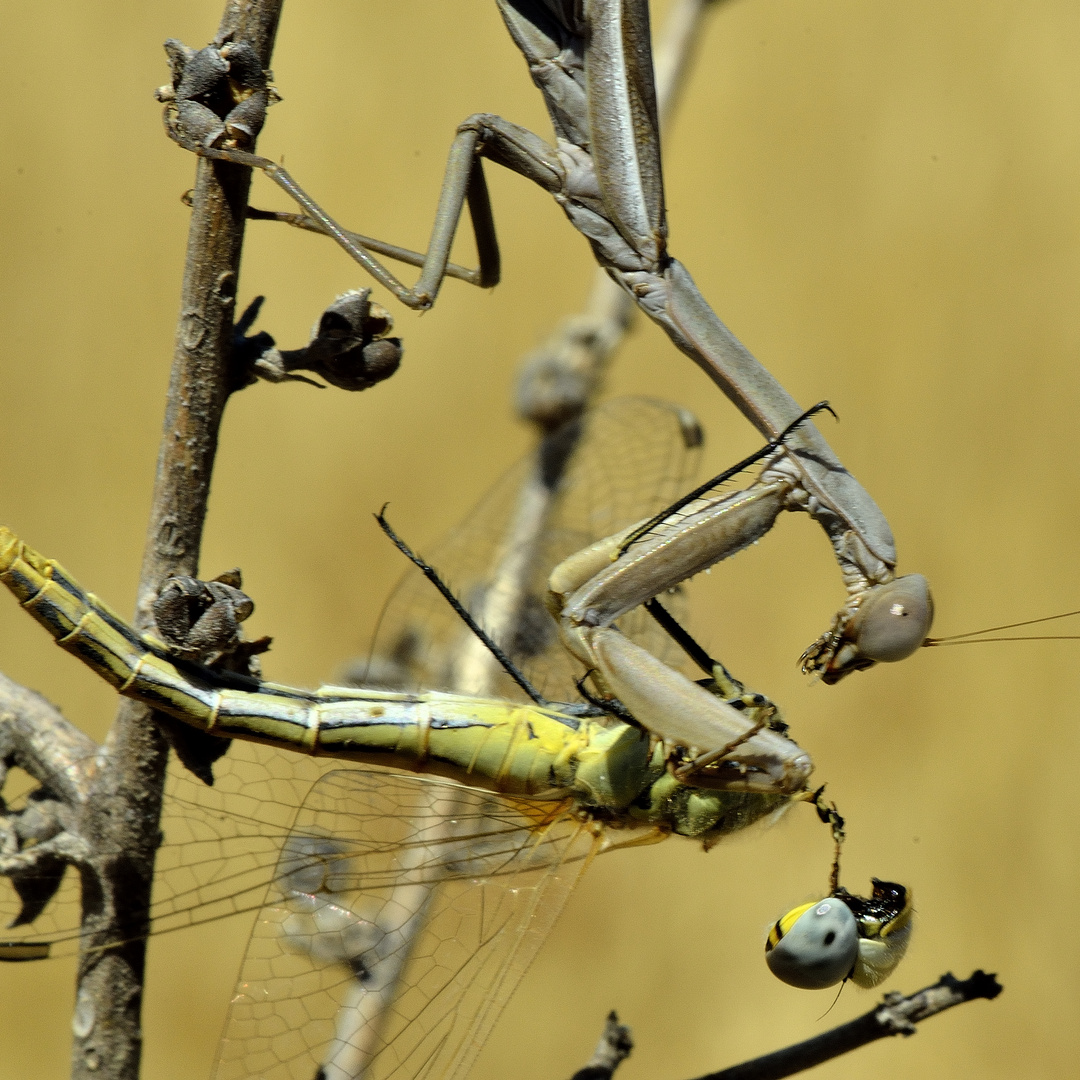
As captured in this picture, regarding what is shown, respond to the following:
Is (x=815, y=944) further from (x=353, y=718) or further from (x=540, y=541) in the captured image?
(x=540, y=541)

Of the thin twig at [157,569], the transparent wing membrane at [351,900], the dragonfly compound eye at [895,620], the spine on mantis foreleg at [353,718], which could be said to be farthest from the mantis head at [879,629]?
the thin twig at [157,569]

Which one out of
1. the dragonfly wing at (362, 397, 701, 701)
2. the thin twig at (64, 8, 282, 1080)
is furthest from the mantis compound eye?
the thin twig at (64, 8, 282, 1080)

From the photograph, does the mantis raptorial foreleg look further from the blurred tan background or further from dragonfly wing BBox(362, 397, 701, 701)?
the blurred tan background

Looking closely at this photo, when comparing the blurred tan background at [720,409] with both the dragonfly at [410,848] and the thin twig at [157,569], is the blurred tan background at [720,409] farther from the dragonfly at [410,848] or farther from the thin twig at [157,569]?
the thin twig at [157,569]

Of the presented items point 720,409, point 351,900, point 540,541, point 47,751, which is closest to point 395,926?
point 351,900

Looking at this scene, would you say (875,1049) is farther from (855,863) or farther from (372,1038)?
(372,1038)

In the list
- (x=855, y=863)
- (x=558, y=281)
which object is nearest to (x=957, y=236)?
(x=558, y=281)
